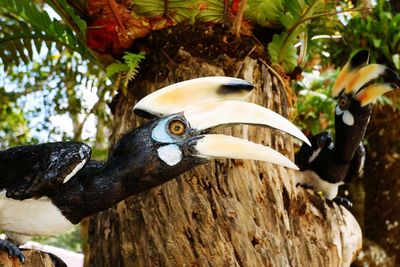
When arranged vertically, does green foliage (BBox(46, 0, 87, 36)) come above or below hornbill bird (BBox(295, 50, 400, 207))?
above

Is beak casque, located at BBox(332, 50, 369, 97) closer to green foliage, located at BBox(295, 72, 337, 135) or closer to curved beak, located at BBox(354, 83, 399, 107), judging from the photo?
curved beak, located at BBox(354, 83, 399, 107)

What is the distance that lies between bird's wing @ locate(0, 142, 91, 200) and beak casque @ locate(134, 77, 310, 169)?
201 millimetres

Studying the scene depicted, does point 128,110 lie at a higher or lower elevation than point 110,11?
lower

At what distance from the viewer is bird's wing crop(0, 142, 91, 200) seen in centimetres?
127

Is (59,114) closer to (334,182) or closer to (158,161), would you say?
(334,182)

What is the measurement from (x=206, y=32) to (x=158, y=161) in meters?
0.70

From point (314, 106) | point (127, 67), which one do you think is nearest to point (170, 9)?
point (127, 67)

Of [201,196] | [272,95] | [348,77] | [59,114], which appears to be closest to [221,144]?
[201,196]

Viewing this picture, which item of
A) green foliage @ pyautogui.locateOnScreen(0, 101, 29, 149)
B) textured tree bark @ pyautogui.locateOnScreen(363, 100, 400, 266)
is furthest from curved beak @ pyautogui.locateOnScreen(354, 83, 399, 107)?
green foliage @ pyautogui.locateOnScreen(0, 101, 29, 149)

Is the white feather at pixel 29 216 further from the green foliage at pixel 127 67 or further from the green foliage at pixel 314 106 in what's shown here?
the green foliage at pixel 314 106

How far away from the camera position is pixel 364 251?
2.85 metres

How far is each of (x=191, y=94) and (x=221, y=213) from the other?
0.45 m

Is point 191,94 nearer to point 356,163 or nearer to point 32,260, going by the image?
point 32,260

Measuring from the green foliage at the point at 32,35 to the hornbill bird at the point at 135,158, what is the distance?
692 mm
